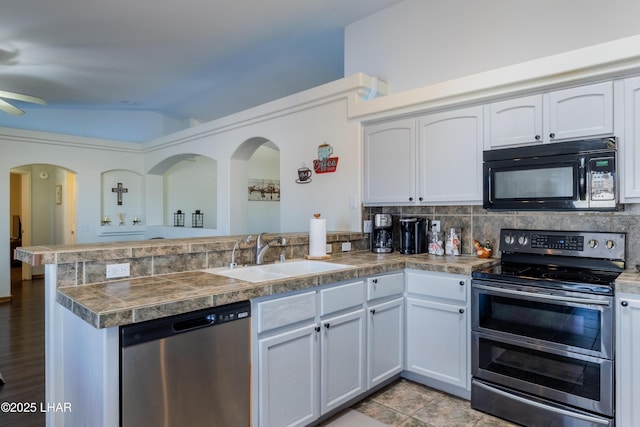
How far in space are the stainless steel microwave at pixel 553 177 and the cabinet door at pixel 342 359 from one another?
131 centimetres

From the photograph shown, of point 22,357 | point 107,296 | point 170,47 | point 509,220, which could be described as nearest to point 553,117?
point 509,220

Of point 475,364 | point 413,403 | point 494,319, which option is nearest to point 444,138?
point 494,319

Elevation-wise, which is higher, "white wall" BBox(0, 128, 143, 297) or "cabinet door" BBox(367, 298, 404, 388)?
"white wall" BBox(0, 128, 143, 297)

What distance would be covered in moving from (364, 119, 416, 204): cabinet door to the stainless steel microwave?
644mm

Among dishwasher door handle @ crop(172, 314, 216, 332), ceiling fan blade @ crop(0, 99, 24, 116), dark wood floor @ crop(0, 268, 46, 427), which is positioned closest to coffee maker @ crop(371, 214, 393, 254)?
dishwasher door handle @ crop(172, 314, 216, 332)

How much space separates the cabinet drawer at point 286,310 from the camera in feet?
6.21

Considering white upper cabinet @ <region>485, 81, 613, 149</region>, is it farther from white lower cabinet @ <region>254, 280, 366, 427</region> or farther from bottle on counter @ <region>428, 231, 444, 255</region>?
white lower cabinet @ <region>254, 280, 366, 427</region>

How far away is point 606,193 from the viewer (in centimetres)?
221

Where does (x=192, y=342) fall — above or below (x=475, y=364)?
above

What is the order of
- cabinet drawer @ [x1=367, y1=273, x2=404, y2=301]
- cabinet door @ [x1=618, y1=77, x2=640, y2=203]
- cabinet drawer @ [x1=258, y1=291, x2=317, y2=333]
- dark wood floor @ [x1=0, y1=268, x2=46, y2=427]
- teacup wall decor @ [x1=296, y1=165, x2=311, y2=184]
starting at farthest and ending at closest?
teacup wall decor @ [x1=296, y1=165, x2=311, y2=184]
cabinet drawer @ [x1=367, y1=273, x2=404, y2=301]
dark wood floor @ [x1=0, y1=268, x2=46, y2=427]
cabinet door @ [x1=618, y1=77, x2=640, y2=203]
cabinet drawer @ [x1=258, y1=291, x2=317, y2=333]

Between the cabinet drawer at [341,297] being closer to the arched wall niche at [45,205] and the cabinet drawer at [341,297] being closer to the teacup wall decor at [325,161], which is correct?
the teacup wall decor at [325,161]

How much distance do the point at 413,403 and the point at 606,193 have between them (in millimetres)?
1795

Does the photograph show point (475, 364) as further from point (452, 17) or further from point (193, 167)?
point (193, 167)

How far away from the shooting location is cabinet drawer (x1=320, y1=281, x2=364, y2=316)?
2204 mm
